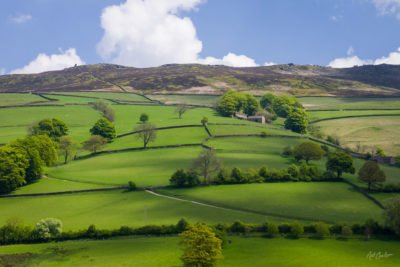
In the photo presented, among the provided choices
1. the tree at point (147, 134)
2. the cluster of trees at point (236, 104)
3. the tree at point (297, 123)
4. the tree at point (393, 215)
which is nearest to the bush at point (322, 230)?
the tree at point (393, 215)

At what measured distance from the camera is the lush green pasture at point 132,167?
89062 mm

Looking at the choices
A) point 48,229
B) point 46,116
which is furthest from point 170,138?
point 48,229

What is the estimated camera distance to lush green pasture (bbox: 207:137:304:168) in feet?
324

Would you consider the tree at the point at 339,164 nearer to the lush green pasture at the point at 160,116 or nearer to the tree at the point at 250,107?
the lush green pasture at the point at 160,116

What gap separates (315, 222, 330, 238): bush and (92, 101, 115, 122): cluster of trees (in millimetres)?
107540

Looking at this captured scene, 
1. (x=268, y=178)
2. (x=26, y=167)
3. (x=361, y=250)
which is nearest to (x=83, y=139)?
(x=26, y=167)

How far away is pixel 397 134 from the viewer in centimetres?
14325

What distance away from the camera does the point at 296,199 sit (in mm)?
75375

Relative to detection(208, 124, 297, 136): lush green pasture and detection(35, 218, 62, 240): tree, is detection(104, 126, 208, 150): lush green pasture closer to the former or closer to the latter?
detection(208, 124, 297, 136): lush green pasture

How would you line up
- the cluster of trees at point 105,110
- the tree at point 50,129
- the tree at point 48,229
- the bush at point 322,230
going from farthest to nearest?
the cluster of trees at point 105,110, the tree at point 50,129, the tree at point 48,229, the bush at point 322,230

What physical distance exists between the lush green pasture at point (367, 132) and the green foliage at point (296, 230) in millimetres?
70589

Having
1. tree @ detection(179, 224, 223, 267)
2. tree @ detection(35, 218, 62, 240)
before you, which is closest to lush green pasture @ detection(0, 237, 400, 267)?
tree @ detection(35, 218, 62, 240)

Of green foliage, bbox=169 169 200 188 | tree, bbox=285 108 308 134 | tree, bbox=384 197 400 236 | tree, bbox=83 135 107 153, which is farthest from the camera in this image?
tree, bbox=285 108 308 134
